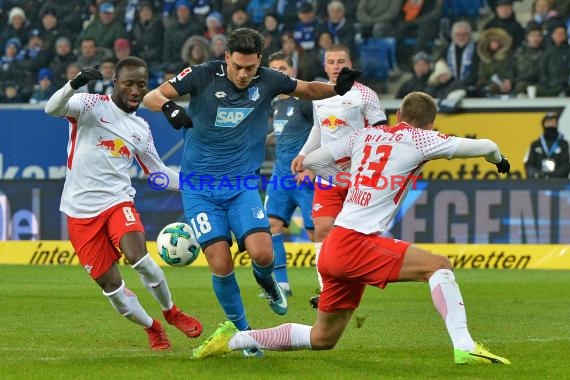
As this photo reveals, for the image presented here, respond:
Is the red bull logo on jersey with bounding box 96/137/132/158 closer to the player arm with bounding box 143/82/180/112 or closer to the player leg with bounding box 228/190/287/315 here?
the player arm with bounding box 143/82/180/112

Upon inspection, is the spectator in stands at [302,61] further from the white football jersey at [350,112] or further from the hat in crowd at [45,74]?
the white football jersey at [350,112]

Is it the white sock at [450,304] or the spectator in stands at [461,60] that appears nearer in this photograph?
the white sock at [450,304]

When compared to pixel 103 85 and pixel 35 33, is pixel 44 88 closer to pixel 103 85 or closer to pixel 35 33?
pixel 103 85

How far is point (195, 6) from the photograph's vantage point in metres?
24.4

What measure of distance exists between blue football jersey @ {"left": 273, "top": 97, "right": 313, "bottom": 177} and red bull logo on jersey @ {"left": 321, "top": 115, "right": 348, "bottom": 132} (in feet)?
6.33

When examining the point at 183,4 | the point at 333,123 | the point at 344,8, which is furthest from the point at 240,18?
the point at 333,123

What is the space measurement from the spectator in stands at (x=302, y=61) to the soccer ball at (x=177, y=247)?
38.8 ft

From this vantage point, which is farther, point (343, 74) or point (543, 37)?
point (543, 37)

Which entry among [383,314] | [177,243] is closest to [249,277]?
[383,314]

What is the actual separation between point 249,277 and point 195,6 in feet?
30.2

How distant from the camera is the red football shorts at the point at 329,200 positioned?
12484 millimetres

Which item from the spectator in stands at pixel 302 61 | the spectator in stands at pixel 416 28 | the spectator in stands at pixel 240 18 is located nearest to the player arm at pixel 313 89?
the spectator in stands at pixel 302 61

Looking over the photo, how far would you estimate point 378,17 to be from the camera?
74.9 feet

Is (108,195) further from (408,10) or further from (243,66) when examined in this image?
(408,10)
